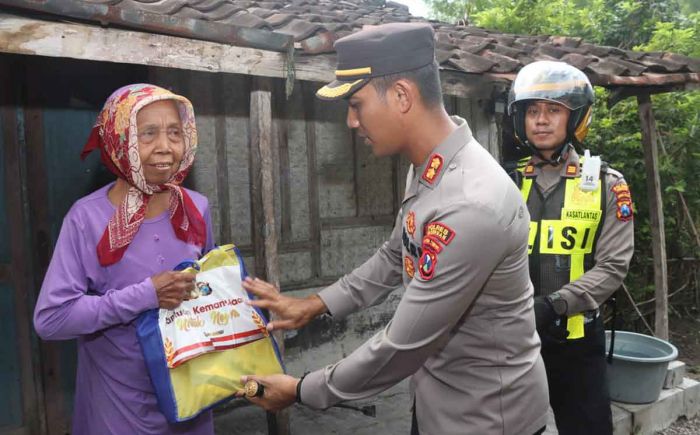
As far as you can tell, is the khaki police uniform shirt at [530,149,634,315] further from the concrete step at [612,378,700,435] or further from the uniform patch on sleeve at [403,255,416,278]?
the concrete step at [612,378,700,435]

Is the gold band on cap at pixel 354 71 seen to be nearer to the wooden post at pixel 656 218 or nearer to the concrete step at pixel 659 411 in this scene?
the concrete step at pixel 659 411

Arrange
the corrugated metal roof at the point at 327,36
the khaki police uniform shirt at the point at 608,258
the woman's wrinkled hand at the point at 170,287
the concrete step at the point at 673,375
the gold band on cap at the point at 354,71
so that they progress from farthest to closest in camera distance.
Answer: the concrete step at the point at 673,375 < the khaki police uniform shirt at the point at 608,258 < the corrugated metal roof at the point at 327,36 < the woman's wrinkled hand at the point at 170,287 < the gold band on cap at the point at 354,71

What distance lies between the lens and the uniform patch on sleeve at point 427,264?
1665 millimetres

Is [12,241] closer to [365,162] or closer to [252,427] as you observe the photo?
[252,427]

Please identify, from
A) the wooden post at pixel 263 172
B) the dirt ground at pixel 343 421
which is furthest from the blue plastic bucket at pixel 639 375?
the wooden post at pixel 263 172

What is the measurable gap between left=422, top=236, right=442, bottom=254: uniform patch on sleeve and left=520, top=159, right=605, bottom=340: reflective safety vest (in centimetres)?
138

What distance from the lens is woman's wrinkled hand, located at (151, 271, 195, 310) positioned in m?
2.04

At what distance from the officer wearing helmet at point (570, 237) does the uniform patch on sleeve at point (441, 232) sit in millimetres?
1317

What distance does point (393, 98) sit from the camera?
181cm

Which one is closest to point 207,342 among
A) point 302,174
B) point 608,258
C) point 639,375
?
point 608,258

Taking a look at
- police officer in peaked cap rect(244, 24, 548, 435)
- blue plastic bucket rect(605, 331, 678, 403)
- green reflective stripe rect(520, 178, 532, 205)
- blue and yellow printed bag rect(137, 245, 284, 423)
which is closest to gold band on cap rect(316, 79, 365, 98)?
police officer in peaked cap rect(244, 24, 548, 435)

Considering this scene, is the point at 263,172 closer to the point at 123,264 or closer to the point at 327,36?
the point at 327,36

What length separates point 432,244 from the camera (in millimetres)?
1669

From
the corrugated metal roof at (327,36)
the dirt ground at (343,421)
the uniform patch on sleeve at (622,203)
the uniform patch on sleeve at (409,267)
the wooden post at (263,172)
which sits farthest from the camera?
the dirt ground at (343,421)
